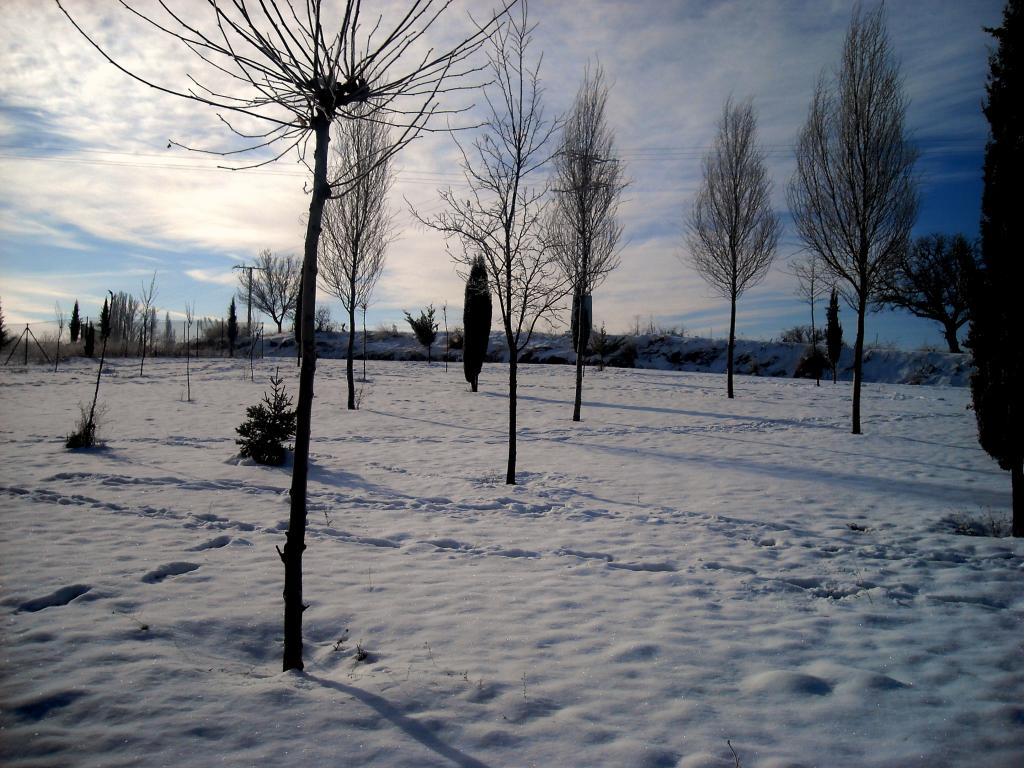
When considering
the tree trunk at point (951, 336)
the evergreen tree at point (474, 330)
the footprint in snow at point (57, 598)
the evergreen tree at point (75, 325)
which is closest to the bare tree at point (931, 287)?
the tree trunk at point (951, 336)

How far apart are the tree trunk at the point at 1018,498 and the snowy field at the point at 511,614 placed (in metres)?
0.66

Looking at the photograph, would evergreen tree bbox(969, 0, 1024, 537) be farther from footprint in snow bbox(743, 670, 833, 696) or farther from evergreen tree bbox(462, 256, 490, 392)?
evergreen tree bbox(462, 256, 490, 392)

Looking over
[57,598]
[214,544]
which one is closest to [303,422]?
[57,598]

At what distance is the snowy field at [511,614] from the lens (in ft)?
7.40

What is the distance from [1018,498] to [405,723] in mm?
6472

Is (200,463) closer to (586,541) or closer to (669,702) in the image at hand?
(586,541)

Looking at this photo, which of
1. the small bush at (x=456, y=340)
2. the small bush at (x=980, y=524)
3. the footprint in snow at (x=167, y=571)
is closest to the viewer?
the footprint in snow at (x=167, y=571)

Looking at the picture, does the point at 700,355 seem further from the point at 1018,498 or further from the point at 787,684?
the point at 787,684

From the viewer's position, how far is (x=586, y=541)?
5.32 meters

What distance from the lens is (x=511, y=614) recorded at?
11.8 feet

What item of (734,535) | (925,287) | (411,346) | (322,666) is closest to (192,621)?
(322,666)

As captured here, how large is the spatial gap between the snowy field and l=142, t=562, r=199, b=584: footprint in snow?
14 millimetres

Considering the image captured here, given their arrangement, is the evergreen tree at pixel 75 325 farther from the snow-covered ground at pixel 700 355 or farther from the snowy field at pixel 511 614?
the snowy field at pixel 511 614

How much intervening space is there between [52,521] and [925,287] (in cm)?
4010
